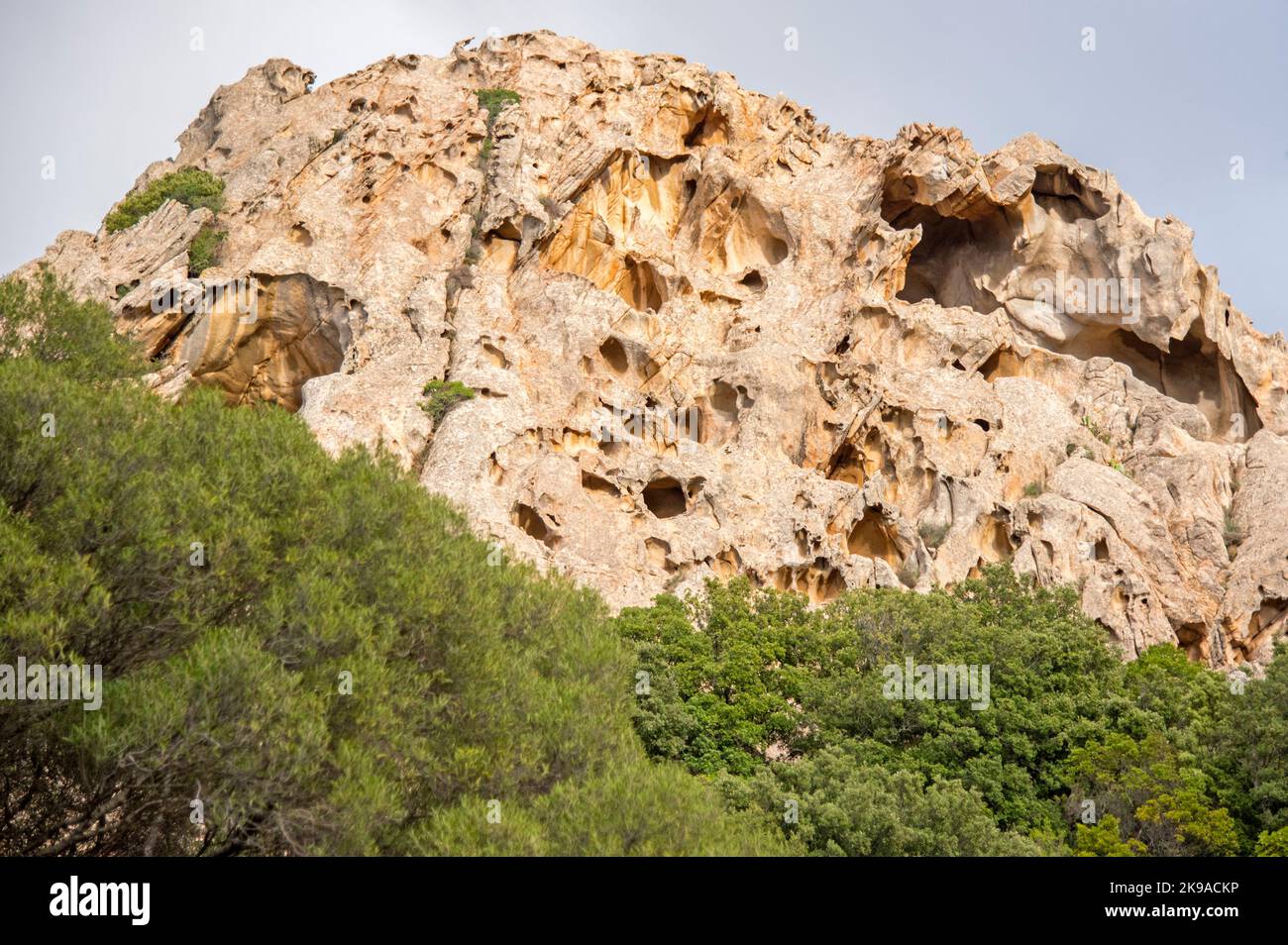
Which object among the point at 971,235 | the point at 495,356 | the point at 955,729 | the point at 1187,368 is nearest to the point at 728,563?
the point at 495,356

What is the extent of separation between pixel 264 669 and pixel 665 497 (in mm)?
26559

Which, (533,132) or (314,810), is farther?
(533,132)

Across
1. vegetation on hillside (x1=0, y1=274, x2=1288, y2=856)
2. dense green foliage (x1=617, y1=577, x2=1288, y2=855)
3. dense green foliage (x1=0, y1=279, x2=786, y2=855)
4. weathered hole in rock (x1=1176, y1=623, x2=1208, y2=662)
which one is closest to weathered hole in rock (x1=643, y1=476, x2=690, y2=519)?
dense green foliage (x1=617, y1=577, x2=1288, y2=855)

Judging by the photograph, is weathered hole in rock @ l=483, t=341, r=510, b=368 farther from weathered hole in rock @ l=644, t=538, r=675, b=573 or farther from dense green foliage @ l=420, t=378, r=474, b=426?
weathered hole in rock @ l=644, t=538, r=675, b=573

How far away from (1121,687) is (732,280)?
25.1 metres

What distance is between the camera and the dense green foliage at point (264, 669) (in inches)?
666

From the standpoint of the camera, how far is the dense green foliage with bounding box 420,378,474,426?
40.6m

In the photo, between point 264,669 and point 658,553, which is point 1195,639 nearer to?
point 658,553

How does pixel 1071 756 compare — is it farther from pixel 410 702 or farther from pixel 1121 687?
pixel 410 702

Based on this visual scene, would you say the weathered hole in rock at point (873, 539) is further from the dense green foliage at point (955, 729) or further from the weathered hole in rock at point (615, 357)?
the weathered hole in rock at point (615, 357)

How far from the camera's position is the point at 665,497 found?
141 feet

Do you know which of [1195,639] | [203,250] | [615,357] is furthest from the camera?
[203,250]

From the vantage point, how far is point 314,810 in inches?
674
